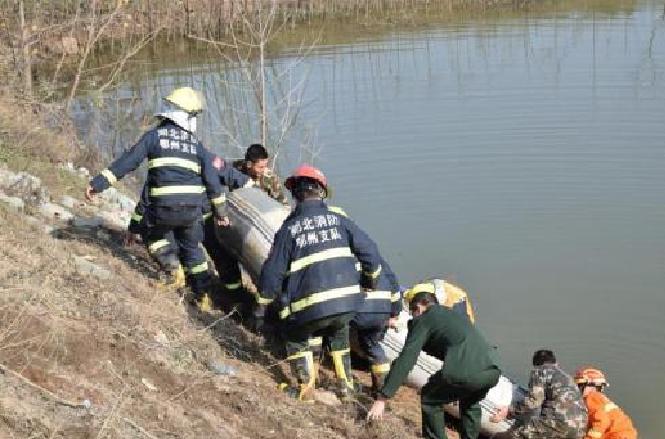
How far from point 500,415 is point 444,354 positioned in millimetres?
1815

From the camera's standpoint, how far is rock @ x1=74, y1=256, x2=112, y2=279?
6704 millimetres

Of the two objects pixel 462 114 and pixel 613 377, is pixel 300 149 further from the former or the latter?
pixel 613 377

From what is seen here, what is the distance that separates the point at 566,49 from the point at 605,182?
925cm

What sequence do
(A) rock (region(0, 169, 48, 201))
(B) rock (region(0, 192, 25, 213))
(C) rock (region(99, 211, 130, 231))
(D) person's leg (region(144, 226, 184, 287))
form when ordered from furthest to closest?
(C) rock (region(99, 211, 130, 231)), (A) rock (region(0, 169, 48, 201)), (B) rock (region(0, 192, 25, 213)), (D) person's leg (region(144, 226, 184, 287))

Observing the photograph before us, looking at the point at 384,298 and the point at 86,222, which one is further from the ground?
the point at 86,222

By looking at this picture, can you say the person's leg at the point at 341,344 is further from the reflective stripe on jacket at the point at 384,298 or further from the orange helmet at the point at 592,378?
the orange helmet at the point at 592,378

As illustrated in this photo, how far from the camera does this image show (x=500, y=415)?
726 centimetres

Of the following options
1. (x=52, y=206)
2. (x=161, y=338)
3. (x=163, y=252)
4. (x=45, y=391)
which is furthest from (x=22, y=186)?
(x=45, y=391)

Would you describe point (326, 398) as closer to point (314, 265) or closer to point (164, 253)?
point (314, 265)

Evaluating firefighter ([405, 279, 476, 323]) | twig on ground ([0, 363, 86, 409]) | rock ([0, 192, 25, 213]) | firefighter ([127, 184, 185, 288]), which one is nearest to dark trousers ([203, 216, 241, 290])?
firefighter ([127, 184, 185, 288])

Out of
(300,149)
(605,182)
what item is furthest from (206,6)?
(605,182)

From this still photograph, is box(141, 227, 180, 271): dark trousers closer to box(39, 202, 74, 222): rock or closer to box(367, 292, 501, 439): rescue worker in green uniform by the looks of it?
box(39, 202, 74, 222): rock

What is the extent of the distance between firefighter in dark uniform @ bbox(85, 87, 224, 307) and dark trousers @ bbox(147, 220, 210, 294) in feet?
0.14

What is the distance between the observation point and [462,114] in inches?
703
